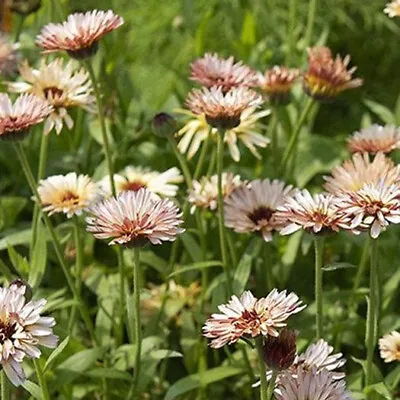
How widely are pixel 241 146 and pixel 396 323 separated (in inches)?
17.7

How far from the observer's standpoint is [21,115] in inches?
42.4

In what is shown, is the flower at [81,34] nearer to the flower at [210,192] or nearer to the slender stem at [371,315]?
the flower at [210,192]

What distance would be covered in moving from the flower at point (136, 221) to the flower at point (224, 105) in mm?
149

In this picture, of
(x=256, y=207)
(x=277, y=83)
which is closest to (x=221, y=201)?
(x=256, y=207)

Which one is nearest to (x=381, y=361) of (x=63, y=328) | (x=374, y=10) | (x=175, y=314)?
(x=175, y=314)

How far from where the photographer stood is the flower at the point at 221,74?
1201mm

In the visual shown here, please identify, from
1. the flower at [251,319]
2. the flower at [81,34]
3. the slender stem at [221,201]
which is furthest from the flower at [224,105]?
the flower at [251,319]

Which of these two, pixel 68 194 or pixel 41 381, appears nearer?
pixel 41 381

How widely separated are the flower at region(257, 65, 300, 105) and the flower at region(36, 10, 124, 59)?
268mm

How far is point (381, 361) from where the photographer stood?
1295 mm

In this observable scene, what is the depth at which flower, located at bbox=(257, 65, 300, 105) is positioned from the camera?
4.40 ft

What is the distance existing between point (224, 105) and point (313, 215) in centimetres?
20

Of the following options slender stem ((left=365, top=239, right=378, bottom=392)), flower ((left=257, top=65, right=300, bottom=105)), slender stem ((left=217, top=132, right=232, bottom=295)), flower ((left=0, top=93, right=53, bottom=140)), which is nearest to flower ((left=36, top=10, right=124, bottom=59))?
flower ((left=0, top=93, right=53, bottom=140))

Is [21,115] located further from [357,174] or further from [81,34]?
[357,174]
